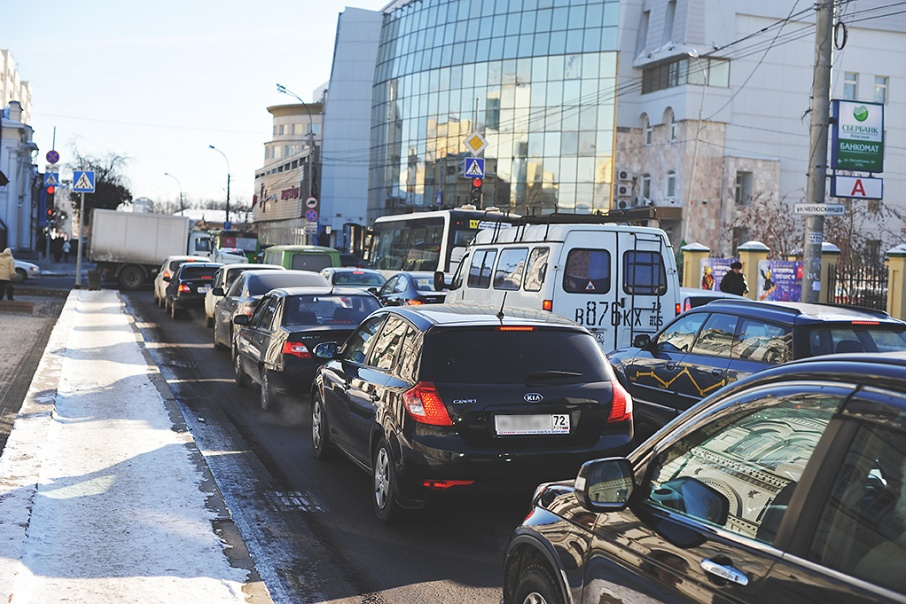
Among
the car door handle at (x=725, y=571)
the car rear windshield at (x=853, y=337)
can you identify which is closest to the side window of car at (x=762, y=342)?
the car rear windshield at (x=853, y=337)

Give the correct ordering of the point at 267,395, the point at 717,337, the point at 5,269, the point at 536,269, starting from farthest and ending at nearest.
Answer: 1. the point at 5,269
2. the point at 536,269
3. the point at 267,395
4. the point at 717,337

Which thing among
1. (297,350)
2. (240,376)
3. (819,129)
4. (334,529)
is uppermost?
(819,129)

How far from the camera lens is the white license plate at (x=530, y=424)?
22.6 feet

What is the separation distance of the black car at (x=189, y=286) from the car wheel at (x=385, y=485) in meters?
20.3

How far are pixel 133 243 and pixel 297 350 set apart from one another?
113 ft

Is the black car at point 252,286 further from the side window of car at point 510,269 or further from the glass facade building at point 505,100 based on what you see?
the glass facade building at point 505,100

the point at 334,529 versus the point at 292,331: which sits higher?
the point at 292,331

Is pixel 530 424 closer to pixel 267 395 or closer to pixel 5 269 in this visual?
pixel 267 395

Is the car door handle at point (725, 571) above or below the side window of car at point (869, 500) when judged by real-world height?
below

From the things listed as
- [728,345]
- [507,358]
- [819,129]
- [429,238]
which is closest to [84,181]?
[429,238]

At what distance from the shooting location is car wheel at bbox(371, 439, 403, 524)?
23.4ft

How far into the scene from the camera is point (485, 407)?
6.86 m

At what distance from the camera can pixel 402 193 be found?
249ft

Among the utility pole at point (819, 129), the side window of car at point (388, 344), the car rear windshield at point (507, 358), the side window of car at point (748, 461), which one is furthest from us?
the utility pole at point (819, 129)
